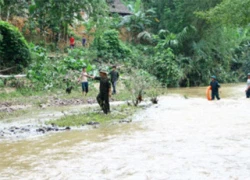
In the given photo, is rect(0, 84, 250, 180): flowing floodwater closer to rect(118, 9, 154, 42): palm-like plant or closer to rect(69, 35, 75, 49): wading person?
rect(69, 35, 75, 49): wading person

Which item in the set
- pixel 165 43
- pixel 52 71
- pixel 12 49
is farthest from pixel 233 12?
pixel 12 49

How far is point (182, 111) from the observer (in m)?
13.9

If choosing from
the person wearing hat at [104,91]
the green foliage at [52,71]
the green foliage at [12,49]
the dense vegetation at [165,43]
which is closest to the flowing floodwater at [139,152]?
the person wearing hat at [104,91]

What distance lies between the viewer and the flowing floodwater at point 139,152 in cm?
629

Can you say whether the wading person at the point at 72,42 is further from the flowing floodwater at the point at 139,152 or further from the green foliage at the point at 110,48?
the flowing floodwater at the point at 139,152

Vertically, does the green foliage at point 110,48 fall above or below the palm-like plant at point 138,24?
below

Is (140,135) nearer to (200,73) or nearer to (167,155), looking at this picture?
(167,155)

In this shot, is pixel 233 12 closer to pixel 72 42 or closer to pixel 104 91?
pixel 72 42

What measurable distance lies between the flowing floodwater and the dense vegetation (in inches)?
479

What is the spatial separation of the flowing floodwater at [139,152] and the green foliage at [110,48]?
1752cm

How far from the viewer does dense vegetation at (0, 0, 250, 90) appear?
23.3m

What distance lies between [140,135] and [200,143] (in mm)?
1641

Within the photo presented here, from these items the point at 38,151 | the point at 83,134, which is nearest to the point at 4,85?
the point at 83,134

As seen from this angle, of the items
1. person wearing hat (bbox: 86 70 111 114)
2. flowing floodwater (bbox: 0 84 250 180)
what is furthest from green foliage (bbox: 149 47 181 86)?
flowing floodwater (bbox: 0 84 250 180)
